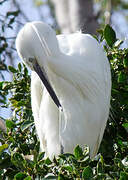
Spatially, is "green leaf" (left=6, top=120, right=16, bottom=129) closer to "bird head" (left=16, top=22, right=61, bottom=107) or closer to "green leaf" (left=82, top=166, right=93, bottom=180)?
"bird head" (left=16, top=22, right=61, bottom=107)

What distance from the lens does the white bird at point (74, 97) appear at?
247cm

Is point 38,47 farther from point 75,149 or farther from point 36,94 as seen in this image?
point 75,149

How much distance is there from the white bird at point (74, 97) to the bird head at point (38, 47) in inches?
2.9

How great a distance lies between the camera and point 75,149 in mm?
1778

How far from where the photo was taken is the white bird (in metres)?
2.47

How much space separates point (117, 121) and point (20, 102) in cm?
53

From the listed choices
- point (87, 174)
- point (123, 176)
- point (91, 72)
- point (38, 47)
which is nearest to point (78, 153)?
point (87, 174)

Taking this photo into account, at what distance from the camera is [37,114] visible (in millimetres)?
2576

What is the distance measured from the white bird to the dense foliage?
0.06 m

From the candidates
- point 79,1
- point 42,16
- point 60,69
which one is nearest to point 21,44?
point 60,69

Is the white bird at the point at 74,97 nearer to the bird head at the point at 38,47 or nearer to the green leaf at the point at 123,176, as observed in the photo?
the bird head at the point at 38,47

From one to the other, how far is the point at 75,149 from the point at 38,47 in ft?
2.29

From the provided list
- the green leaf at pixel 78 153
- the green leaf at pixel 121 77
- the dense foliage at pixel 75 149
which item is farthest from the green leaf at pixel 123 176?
the green leaf at pixel 121 77

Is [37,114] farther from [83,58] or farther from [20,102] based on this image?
[83,58]
